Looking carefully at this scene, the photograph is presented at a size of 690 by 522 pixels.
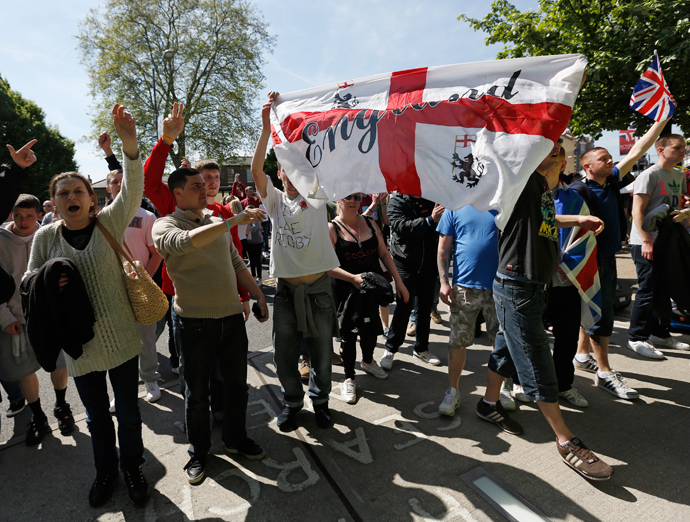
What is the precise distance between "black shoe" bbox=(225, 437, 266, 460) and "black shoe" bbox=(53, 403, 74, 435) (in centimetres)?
144

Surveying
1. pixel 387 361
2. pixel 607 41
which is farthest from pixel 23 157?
pixel 607 41

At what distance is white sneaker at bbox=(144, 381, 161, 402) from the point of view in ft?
12.0

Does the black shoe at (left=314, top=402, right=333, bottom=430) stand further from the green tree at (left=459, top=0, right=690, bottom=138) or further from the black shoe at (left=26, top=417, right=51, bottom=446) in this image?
the green tree at (left=459, top=0, right=690, bottom=138)

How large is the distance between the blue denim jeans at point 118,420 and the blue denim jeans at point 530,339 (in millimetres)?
2430

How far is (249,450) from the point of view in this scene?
276 cm

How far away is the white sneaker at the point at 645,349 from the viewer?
4.05 meters

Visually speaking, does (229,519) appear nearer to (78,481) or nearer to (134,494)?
(134,494)

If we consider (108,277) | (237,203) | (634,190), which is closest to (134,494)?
(108,277)

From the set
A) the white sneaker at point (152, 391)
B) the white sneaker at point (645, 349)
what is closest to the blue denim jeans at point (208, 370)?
the white sneaker at point (152, 391)

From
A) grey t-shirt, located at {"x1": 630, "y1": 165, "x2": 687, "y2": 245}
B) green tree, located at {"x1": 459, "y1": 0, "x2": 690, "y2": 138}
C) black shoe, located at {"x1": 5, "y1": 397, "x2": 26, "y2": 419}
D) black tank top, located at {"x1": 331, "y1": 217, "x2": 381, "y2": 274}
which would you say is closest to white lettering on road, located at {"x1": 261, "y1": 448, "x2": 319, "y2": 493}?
black tank top, located at {"x1": 331, "y1": 217, "x2": 381, "y2": 274}

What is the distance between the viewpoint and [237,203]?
2945mm

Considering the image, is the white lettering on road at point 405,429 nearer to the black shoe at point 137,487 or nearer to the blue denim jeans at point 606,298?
the black shoe at point 137,487

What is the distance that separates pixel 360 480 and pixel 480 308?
1.59m

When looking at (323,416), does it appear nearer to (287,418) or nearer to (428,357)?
(287,418)
